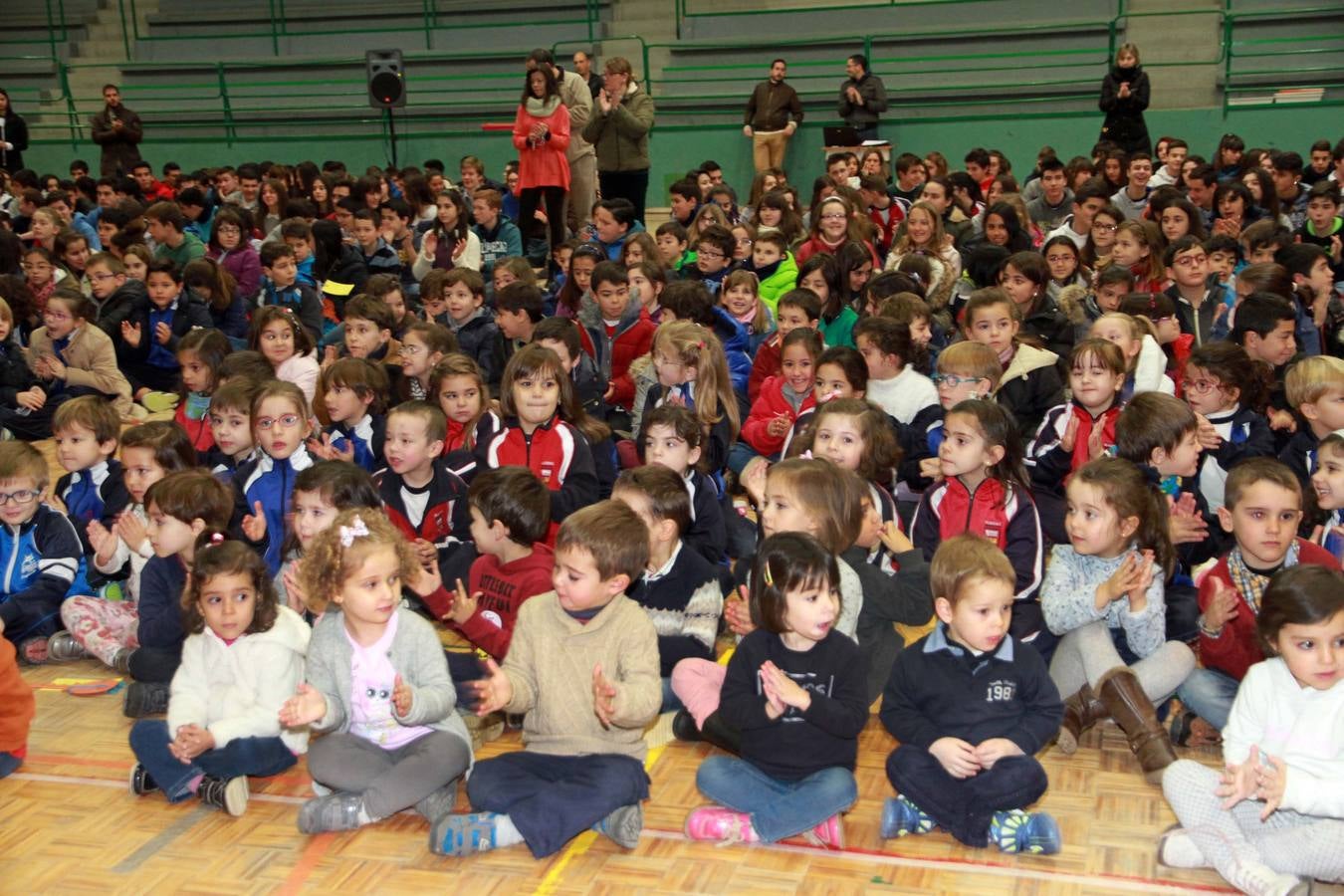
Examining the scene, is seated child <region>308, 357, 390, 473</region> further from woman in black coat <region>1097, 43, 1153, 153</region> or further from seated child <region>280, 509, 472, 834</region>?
woman in black coat <region>1097, 43, 1153, 153</region>

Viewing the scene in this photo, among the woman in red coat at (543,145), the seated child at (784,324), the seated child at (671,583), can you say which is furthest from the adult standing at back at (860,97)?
the seated child at (671,583)

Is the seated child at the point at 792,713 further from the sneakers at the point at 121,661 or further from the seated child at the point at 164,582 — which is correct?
the sneakers at the point at 121,661

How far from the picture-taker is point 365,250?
373 inches

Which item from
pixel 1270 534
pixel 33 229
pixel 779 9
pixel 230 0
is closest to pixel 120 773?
pixel 1270 534

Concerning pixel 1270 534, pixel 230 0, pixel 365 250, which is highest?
pixel 230 0

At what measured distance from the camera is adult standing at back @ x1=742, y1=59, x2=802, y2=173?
44.9 feet

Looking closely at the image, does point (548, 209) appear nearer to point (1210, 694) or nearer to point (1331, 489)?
point (1331, 489)

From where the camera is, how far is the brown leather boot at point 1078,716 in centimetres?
376

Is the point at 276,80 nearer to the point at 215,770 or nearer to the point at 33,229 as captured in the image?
the point at 33,229

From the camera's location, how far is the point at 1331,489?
4156 millimetres

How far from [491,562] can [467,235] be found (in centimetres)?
586

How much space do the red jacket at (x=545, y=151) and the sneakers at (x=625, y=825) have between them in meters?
7.69

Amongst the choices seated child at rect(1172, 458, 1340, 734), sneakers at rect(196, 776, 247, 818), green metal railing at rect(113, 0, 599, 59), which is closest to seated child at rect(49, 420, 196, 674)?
sneakers at rect(196, 776, 247, 818)

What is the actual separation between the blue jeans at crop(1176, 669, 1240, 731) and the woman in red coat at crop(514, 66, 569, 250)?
7.36m
